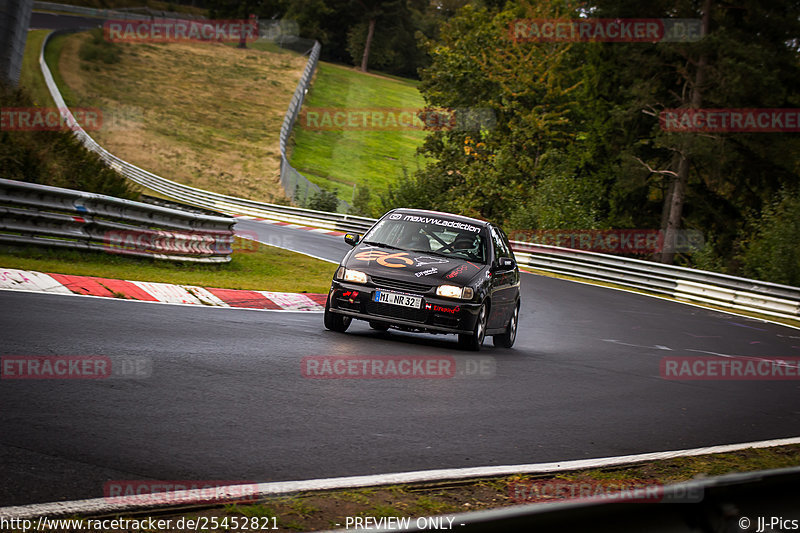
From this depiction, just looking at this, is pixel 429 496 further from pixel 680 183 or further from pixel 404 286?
pixel 680 183

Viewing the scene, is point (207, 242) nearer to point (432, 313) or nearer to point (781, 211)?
point (432, 313)

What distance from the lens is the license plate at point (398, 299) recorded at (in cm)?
970

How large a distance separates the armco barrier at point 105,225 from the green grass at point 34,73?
1061 inches

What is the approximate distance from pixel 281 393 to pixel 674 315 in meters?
14.7

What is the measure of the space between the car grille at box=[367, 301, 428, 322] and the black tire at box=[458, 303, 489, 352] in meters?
0.59

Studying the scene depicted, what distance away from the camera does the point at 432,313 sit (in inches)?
382

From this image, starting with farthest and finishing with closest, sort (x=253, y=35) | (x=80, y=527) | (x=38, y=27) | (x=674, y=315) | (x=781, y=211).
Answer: (x=253, y=35) → (x=38, y=27) → (x=781, y=211) → (x=674, y=315) → (x=80, y=527)

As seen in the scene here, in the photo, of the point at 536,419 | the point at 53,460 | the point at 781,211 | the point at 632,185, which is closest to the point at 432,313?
the point at 536,419
